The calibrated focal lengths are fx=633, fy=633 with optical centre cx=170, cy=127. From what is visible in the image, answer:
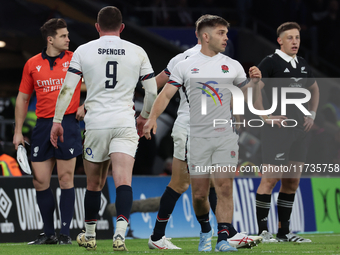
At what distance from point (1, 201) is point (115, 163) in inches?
119

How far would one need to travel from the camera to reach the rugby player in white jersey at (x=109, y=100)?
5.76 metres

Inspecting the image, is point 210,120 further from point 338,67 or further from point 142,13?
point 338,67

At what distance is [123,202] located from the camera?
18.4 feet

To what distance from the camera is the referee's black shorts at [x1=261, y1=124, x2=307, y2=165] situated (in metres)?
7.29

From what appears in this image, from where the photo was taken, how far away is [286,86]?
24.6ft

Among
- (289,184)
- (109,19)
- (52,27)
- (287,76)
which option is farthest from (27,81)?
(289,184)

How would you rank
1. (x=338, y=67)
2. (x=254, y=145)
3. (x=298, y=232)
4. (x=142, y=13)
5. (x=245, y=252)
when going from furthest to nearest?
(x=338, y=67)
(x=142, y=13)
(x=254, y=145)
(x=298, y=232)
(x=245, y=252)

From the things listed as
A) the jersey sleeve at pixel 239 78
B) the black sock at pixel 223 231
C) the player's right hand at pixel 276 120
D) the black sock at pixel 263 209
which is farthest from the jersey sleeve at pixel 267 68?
the black sock at pixel 223 231

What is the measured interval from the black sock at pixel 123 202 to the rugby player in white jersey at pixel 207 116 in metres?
0.54

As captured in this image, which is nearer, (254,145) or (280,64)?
(280,64)

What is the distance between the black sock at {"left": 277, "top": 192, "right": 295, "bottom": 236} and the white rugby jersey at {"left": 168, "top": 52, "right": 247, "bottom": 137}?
7.19ft

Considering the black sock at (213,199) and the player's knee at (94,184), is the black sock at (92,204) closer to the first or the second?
the player's knee at (94,184)

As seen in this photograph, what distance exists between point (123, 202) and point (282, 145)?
2444 millimetres

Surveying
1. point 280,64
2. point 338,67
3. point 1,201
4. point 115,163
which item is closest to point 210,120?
point 115,163
